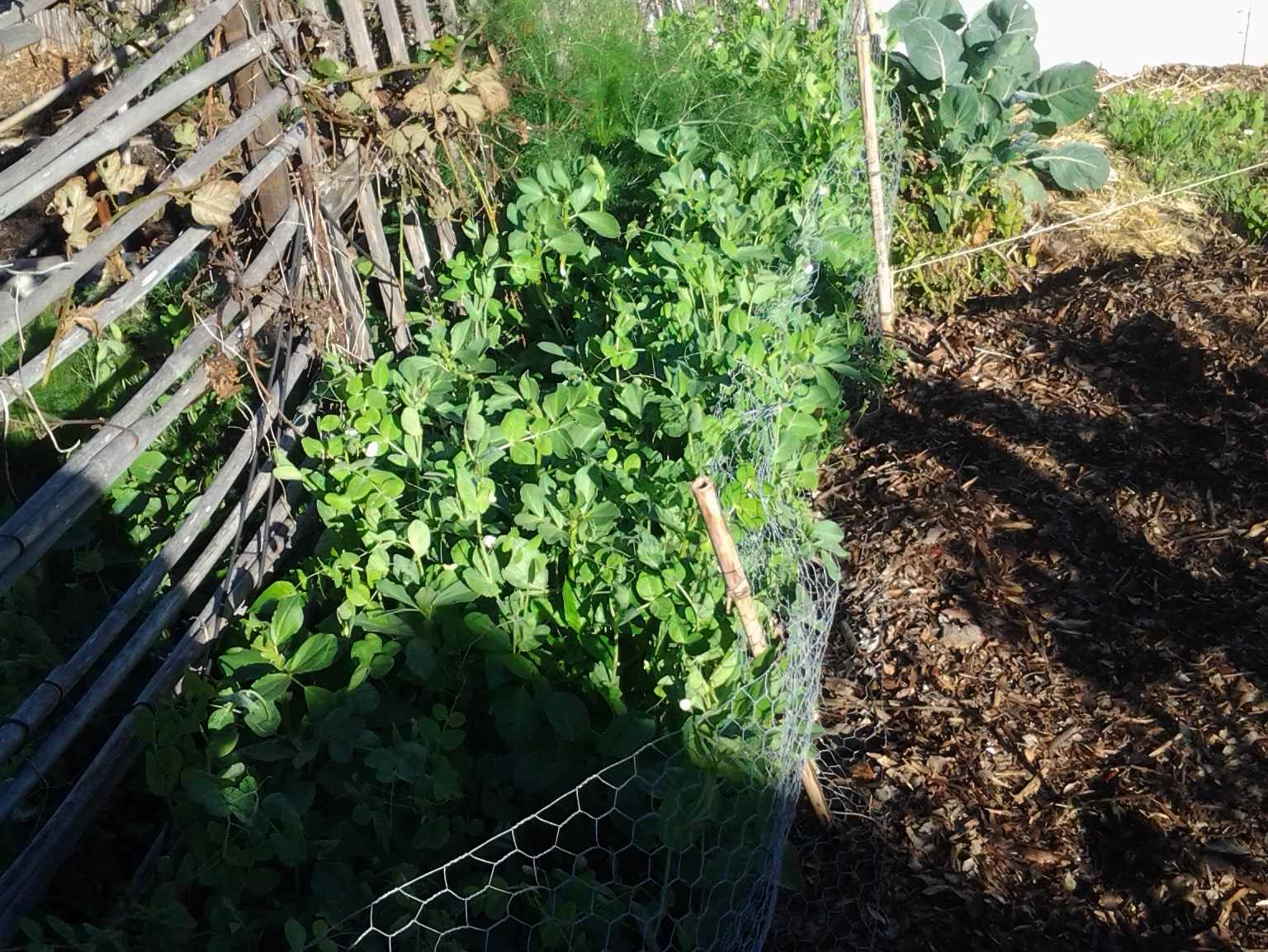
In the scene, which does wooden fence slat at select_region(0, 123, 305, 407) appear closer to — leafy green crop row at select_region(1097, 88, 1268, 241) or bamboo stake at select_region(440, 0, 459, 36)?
bamboo stake at select_region(440, 0, 459, 36)

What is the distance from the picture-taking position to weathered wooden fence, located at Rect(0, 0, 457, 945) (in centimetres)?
238

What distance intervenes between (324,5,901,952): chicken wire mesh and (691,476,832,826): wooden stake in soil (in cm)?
6

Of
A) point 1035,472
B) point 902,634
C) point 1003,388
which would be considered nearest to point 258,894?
point 902,634

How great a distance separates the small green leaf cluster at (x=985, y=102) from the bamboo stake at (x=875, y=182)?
704 mm

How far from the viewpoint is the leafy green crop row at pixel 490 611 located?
2.24 m

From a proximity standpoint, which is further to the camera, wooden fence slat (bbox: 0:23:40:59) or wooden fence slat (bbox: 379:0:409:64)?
wooden fence slat (bbox: 379:0:409:64)

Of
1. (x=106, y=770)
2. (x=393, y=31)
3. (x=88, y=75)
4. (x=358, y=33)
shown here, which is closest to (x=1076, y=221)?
(x=393, y=31)

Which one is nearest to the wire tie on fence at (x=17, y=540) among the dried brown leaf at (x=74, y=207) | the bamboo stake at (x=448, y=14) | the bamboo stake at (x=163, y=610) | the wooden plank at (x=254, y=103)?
the bamboo stake at (x=163, y=610)

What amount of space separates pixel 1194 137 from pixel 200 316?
5.40m

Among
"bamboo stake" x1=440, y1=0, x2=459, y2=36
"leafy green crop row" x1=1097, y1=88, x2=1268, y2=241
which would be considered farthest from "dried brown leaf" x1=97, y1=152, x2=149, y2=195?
"leafy green crop row" x1=1097, y1=88, x2=1268, y2=241

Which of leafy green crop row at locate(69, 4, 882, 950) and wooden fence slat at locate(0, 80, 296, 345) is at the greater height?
wooden fence slat at locate(0, 80, 296, 345)

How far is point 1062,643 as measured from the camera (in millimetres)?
3215

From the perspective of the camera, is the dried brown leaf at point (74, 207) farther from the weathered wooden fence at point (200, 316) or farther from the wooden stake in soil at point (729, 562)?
the wooden stake in soil at point (729, 562)

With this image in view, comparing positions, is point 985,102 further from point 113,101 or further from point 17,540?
point 17,540
